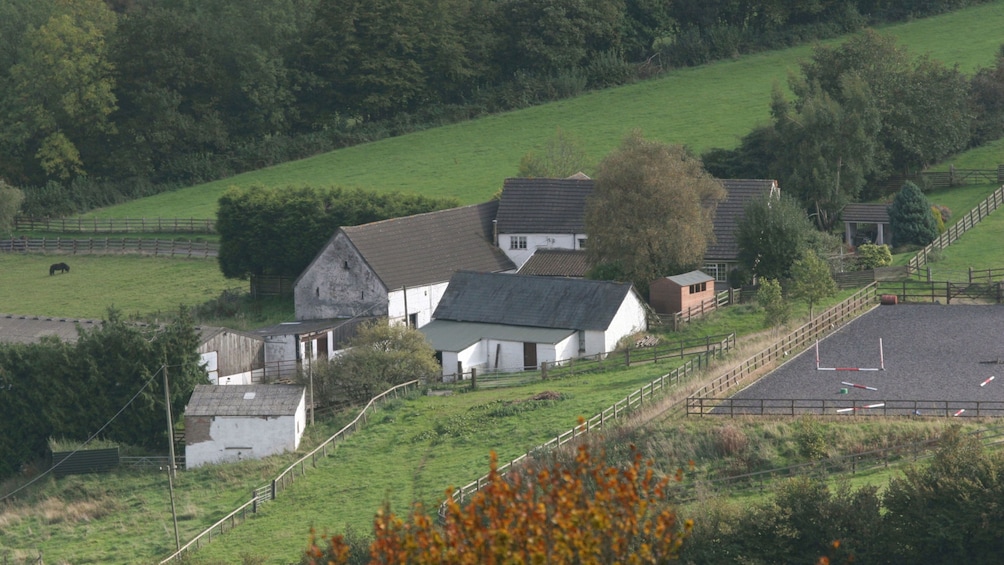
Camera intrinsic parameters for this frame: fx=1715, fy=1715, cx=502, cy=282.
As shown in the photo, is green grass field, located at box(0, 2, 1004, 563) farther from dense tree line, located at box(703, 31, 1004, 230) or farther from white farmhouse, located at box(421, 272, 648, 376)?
white farmhouse, located at box(421, 272, 648, 376)

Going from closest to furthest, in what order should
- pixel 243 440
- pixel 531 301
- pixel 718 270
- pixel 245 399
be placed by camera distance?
pixel 243 440
pixel 245 399
pixel 531 301
pixel 718 270

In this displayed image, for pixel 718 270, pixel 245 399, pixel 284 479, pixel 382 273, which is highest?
pixel 382 273

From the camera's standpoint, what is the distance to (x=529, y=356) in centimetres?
6238

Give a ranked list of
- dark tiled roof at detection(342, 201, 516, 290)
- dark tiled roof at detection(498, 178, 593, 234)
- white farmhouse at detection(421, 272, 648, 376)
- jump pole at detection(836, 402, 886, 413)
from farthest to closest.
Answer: dark tiled roof at detection(498, 178, 593, 234) → dark tiled roof at detection(342, 201, 516, 290) → white farmhouse at detection(421, 272, 648, 376) → jump pole at detection(836, 402, 886, 413)

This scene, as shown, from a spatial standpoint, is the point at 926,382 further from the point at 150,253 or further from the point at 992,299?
the point at 150,253

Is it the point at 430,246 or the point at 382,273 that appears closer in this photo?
the point at 382,273

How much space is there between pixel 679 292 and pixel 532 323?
5783 mm

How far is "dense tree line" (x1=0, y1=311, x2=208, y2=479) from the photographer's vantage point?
190ft

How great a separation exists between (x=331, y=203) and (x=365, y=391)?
19798mm

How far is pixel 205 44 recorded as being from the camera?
10612 cm

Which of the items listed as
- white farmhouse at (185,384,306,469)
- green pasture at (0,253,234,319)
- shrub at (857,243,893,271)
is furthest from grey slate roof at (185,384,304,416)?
shrub at (857,243,893,271)

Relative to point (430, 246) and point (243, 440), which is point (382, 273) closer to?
point (430, 246)

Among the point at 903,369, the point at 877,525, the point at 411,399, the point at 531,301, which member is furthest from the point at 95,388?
the point at 877,525

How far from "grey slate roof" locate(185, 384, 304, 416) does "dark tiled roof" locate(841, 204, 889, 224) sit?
1198 inches
